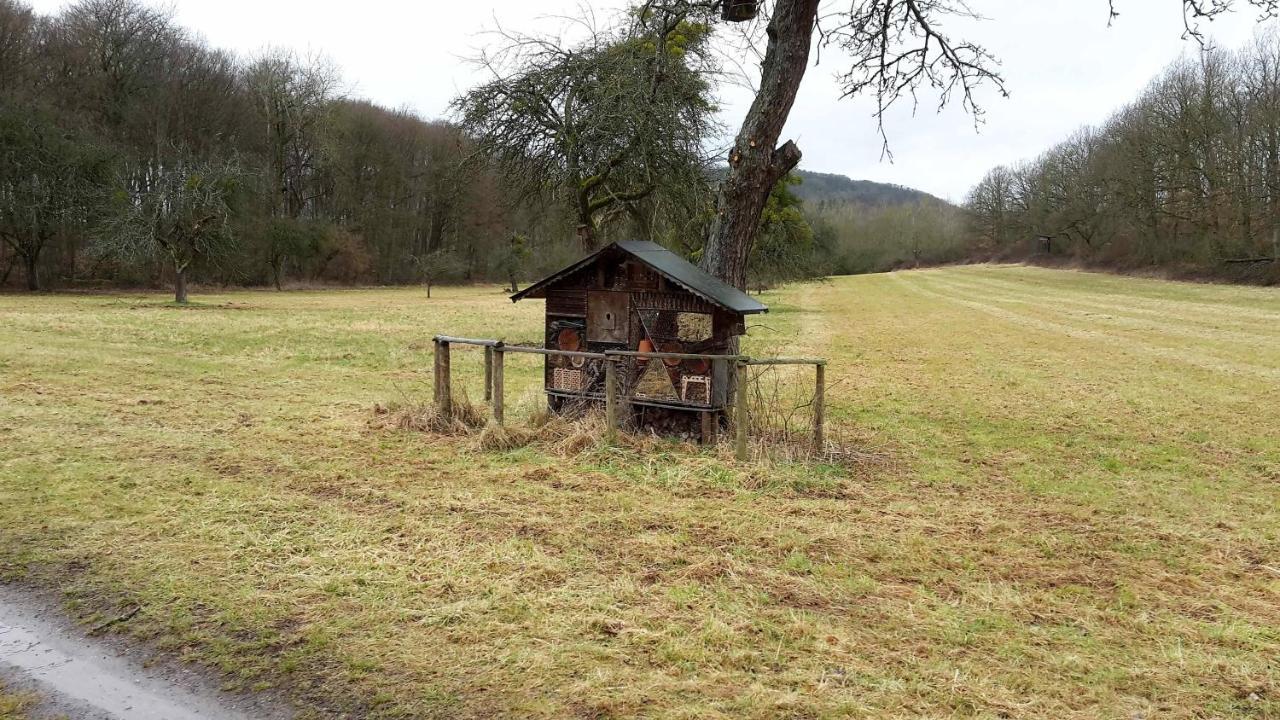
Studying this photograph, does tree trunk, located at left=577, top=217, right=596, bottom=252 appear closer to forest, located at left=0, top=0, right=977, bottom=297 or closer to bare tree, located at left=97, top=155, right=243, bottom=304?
forest, located at left=0, top=0, right=977, bottom=297

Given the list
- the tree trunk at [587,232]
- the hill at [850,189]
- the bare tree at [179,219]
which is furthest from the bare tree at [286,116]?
the hill at [850,189]

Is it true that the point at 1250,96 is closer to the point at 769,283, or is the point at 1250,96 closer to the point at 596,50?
the point at 769,283

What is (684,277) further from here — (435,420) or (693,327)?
(435,420)

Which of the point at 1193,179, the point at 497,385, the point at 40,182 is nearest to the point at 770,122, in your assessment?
the point at 497,385

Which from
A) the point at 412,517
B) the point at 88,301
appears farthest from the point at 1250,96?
the point at 88,301

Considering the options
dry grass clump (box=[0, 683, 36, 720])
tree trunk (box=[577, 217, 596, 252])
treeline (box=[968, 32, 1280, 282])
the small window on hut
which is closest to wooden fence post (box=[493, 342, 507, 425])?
the small window on hut

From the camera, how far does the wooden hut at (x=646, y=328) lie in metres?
8.35

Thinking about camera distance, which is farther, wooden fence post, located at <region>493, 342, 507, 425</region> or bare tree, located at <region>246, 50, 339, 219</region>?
bare tree, located at <region>246, 50, 339, 219</region>

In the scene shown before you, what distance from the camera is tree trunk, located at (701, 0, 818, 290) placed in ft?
28.6

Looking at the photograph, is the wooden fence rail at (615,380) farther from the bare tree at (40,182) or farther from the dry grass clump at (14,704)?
the bare tree at (40,182)

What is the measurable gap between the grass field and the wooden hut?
3.10ft

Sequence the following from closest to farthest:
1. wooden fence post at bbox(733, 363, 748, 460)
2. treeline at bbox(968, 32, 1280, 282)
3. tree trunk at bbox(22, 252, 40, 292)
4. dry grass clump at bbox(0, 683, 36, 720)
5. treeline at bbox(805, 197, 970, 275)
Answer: dry grass clump at bbox(0, 683, 36, 720) < wooden fence post at bbox(733, 363, 748, 460) < tree trunk at bbox(22, 252, 40, 292) < treeline at bbox(968, 32, 1280, 282) < treeline at bbox(805, 197, 970, 275)

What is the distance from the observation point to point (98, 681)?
12.1 feet

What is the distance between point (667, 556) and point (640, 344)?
364 cm
